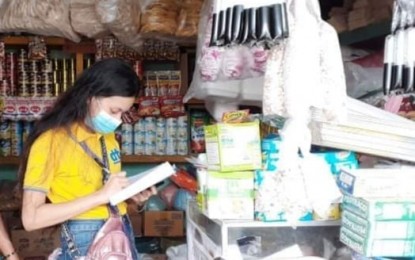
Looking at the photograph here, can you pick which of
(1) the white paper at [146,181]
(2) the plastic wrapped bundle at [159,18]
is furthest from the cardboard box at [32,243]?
(1) the white paper at [146,181]

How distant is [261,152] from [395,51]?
397 mm

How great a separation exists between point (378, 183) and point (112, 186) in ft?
2.49

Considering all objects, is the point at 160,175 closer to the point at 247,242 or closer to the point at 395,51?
the point at 247,242

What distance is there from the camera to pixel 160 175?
1.62 metres

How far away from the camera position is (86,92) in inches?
69.4

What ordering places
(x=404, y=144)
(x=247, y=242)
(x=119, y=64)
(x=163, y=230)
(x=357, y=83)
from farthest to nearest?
1. (x=163, y=230)
2. (x=357, y=83)
3. (x=119, y=64)
4. (x=247, y=242)
5. (x=404, y=144)

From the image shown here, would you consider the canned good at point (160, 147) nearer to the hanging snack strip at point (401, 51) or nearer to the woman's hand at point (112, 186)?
the woman's hand at point (112, 186)

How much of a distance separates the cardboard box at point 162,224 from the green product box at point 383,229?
2.30m

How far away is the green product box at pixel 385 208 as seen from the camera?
1175 millimetres

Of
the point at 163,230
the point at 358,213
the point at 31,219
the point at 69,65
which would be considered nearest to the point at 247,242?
the point at 358,213

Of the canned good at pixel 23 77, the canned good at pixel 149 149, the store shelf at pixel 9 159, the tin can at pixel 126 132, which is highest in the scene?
the canned good at pixel 23 77

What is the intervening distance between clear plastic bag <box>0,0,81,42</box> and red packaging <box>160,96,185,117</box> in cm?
75

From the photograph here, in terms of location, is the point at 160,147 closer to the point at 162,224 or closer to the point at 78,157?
the point at 162,224

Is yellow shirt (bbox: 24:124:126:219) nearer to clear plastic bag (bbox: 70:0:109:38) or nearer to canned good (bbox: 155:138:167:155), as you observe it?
clear plastic bag (bbox: 70:0:109:38)
